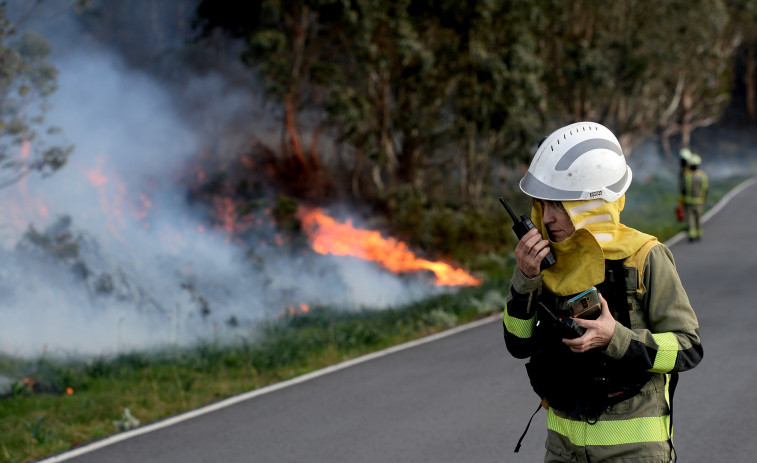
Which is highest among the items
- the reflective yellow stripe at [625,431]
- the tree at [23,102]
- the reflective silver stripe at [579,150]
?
the reflective silver stripe at [579,150]

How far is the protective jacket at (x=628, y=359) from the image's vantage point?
3.00 meters

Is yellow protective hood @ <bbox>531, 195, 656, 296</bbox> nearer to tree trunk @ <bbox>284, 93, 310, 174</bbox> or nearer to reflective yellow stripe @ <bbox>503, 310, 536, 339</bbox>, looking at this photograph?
reflective yellow stripe @ <bbox>503, 310, 536, 339</bbox>

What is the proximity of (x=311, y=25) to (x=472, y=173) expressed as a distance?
23.2 feet

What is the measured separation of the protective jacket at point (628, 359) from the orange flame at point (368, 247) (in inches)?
481

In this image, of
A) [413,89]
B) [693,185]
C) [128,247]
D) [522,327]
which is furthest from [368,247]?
[522,327]

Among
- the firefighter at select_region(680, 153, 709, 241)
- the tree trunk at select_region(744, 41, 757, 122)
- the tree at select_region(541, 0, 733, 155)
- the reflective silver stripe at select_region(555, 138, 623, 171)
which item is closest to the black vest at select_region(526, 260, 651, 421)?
the reflective silver stripe at select_region(555, 138, 623, 171)

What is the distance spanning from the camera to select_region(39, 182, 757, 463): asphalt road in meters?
6.30

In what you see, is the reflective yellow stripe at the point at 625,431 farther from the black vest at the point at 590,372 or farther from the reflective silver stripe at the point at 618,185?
the reflective silver stripe at the point at 618,185

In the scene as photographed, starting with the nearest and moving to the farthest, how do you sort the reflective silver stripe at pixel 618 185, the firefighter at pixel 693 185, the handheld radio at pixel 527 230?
the handheld radio at pixel 527 230
the reflective silver stripe at pixel 618 185
the firefighter at pixel 693 185

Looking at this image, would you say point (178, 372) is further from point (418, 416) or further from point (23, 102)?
point (23, 102)

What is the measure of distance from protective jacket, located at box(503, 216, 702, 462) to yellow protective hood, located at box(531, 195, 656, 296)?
0.14ft

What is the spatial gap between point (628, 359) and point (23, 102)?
12817mm

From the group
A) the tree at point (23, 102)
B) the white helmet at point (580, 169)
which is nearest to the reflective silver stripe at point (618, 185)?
the white helmet at point (580, 169)

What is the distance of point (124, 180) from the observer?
18.2m
